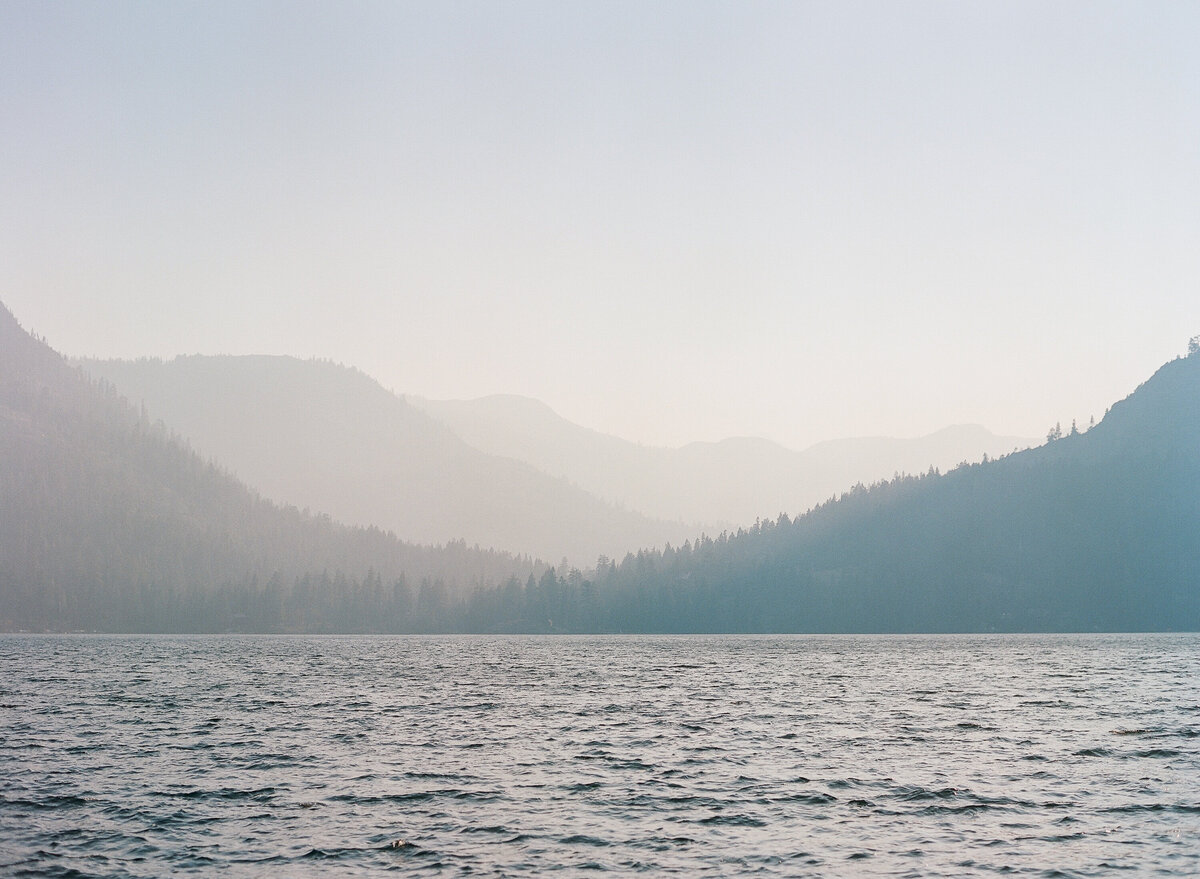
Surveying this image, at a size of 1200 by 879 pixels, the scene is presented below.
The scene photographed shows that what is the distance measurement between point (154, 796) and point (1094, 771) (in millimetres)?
45409

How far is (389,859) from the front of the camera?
122 ft

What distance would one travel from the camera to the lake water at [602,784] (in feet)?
123

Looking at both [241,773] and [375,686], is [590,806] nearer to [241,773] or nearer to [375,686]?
[241,773]

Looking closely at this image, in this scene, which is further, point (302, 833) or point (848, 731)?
point (848, 731)

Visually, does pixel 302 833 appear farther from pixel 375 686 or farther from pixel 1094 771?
pixel 375 686

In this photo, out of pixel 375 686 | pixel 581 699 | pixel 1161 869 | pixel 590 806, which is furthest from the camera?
pixel 375 686

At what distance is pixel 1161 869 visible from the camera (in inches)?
1401

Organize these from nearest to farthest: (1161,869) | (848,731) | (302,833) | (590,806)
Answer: (1161,869) < (302,833) < (590,806) < (848,731)

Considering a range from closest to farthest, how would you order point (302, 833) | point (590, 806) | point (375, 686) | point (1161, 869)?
point (1161, 869) < point (302, 833) < point (590, 806) < point (375, 686)

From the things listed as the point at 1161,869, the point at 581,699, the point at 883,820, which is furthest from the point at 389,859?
the point at 581,699

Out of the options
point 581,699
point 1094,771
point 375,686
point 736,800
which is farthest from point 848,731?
point 375,686

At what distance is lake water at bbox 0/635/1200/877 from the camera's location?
37594 mm

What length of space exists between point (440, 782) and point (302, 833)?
12521mm

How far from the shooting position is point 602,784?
5216cm
